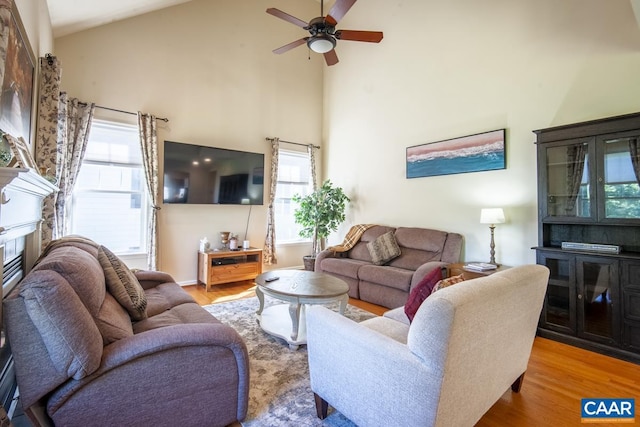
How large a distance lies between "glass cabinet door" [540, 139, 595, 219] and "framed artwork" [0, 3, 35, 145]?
4.27m

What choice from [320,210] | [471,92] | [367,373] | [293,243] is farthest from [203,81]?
[367,373]

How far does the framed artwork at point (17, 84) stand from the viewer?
5.72 feet

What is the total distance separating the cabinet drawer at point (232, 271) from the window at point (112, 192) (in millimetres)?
1060

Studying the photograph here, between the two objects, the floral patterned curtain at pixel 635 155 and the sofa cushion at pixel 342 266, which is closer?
the floral patterned curtain at pixel 635 155

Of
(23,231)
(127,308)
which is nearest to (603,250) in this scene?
(127,308)

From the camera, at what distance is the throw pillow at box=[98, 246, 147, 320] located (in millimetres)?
1948

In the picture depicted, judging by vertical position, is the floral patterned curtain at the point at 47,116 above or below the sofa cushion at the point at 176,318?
above

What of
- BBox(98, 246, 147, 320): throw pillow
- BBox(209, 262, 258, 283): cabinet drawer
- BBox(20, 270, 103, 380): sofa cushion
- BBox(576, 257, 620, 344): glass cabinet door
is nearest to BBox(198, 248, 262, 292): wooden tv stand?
BBox(209, 262, 258, 283): cabinet drawer

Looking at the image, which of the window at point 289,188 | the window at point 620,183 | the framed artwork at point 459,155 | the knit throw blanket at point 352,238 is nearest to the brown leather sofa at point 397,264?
the knit throw blanket at point 352,238

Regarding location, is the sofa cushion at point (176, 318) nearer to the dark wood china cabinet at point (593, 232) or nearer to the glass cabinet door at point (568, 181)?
the dark wood china cabinet at point (593, 232)

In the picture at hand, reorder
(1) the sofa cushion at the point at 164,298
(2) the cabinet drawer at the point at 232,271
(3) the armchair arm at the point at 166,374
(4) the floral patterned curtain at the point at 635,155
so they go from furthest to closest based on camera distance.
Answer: (2) the cabinet drawer at the point at 232,271 < (4) the floral patterned curtain at the point at 635,155 < (1) the sofa cushion at the point at 164,298 < (3) the armchair arm at the point at 166,374

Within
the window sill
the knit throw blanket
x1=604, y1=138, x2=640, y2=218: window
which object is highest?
x1=604, y1=138, x2=640, y2=218: window

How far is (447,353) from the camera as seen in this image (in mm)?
1182

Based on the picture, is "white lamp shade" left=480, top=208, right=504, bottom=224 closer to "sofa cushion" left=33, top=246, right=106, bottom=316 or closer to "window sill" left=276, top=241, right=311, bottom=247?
"window sill" left=276, top=241, right=311, bottom=247
